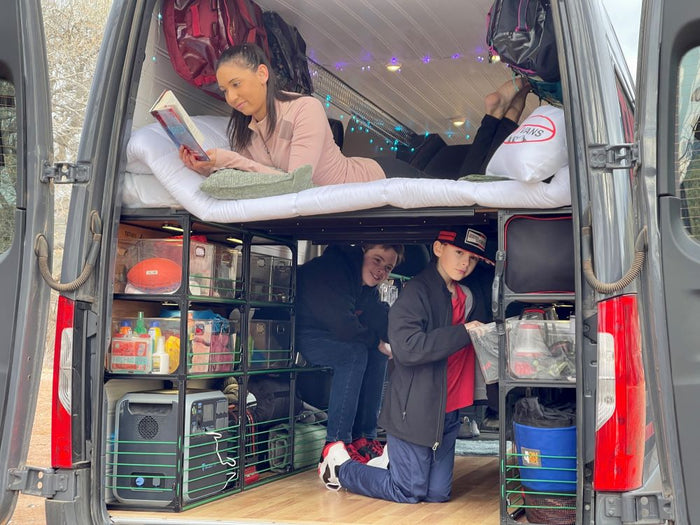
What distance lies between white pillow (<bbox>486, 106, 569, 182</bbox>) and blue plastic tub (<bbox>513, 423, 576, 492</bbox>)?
0.95 m

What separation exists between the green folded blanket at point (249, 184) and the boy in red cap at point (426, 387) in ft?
3.05

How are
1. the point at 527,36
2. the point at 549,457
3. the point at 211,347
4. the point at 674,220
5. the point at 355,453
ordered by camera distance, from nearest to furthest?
the point at 674,220, the point at 549,457, the point at 527,36, the point at 211,347, the point at 355,453

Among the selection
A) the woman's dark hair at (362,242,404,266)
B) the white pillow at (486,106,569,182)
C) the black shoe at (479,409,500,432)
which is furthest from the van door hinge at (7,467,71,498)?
the black shoe at (479,409,500,432)

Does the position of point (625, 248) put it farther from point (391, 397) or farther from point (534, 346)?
point (391, 397)

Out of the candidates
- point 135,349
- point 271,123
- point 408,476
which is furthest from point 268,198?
point 408,476

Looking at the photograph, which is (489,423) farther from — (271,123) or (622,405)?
(622,405)

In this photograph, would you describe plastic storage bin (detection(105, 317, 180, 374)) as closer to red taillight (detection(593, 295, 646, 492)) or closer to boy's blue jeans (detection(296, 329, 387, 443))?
boy's blue jeans (detection(296, 329, 387, 443))

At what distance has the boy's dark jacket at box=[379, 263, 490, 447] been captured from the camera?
14.0ft

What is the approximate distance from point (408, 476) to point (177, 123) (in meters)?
1.97

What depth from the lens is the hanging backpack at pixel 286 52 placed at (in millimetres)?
4863

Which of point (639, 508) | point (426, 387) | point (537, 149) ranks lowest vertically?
point (639, 508)

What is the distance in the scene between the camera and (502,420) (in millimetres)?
3477

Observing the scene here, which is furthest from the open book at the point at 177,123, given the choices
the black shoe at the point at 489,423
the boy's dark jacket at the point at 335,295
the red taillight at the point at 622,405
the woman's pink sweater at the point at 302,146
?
the black shoe at the point at 489,423

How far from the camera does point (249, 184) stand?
3.84 m
